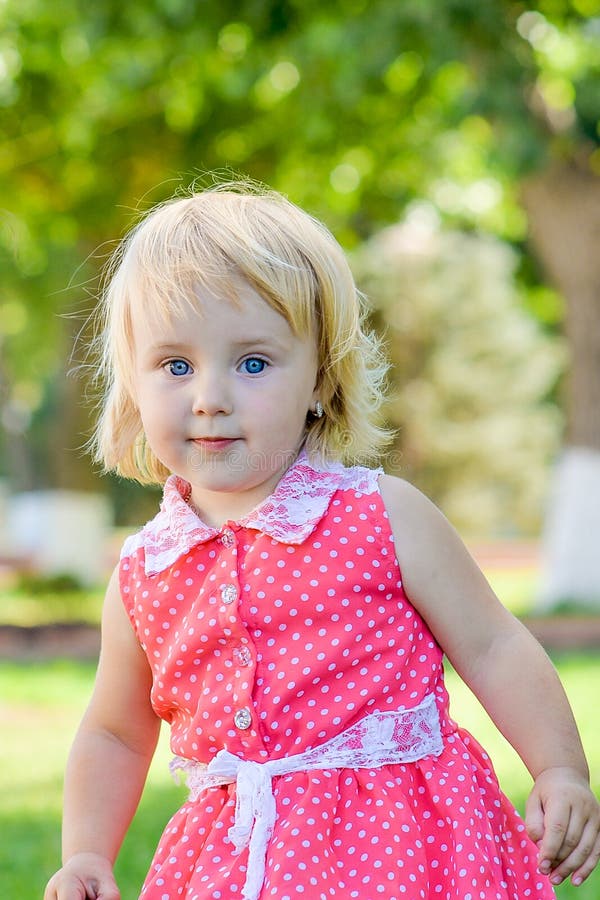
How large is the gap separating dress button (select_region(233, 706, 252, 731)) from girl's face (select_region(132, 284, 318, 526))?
348 millimetres

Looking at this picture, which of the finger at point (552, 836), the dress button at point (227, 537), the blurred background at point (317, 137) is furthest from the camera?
the blurred background at point (317, 137)

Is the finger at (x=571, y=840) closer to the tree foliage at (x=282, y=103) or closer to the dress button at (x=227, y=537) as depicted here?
the dress button at (x=227, y=537)

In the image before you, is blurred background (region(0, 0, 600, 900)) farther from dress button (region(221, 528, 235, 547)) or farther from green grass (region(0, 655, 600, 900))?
dress button (region(221, 528, 235, 547))

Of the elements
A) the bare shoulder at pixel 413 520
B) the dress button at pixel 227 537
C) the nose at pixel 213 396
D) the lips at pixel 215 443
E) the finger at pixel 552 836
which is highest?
the nose at pixel 213 396

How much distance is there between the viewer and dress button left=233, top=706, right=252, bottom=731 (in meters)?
1.95

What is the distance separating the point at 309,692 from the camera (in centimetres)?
197

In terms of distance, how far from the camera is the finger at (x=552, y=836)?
6.12ft

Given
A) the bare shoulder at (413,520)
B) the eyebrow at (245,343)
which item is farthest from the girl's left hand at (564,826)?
the eyebrow at (245,343)

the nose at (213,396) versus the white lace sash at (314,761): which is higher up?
the nose at (213,396)

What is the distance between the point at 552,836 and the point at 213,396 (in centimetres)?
80

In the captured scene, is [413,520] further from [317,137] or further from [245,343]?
[317,137]

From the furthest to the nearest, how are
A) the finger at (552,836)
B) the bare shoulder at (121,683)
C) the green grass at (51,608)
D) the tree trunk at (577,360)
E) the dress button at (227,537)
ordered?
the green grass at (51,608) → the tree trunk at (577,360) → the bare shoulder at (121,683) → the dress button at (227,537) → the finger at (552,836)

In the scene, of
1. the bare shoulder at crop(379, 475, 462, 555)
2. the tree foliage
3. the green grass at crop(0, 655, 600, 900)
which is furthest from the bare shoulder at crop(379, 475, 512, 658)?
the tree foliage

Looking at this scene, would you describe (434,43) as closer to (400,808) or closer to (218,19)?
(218,19)
